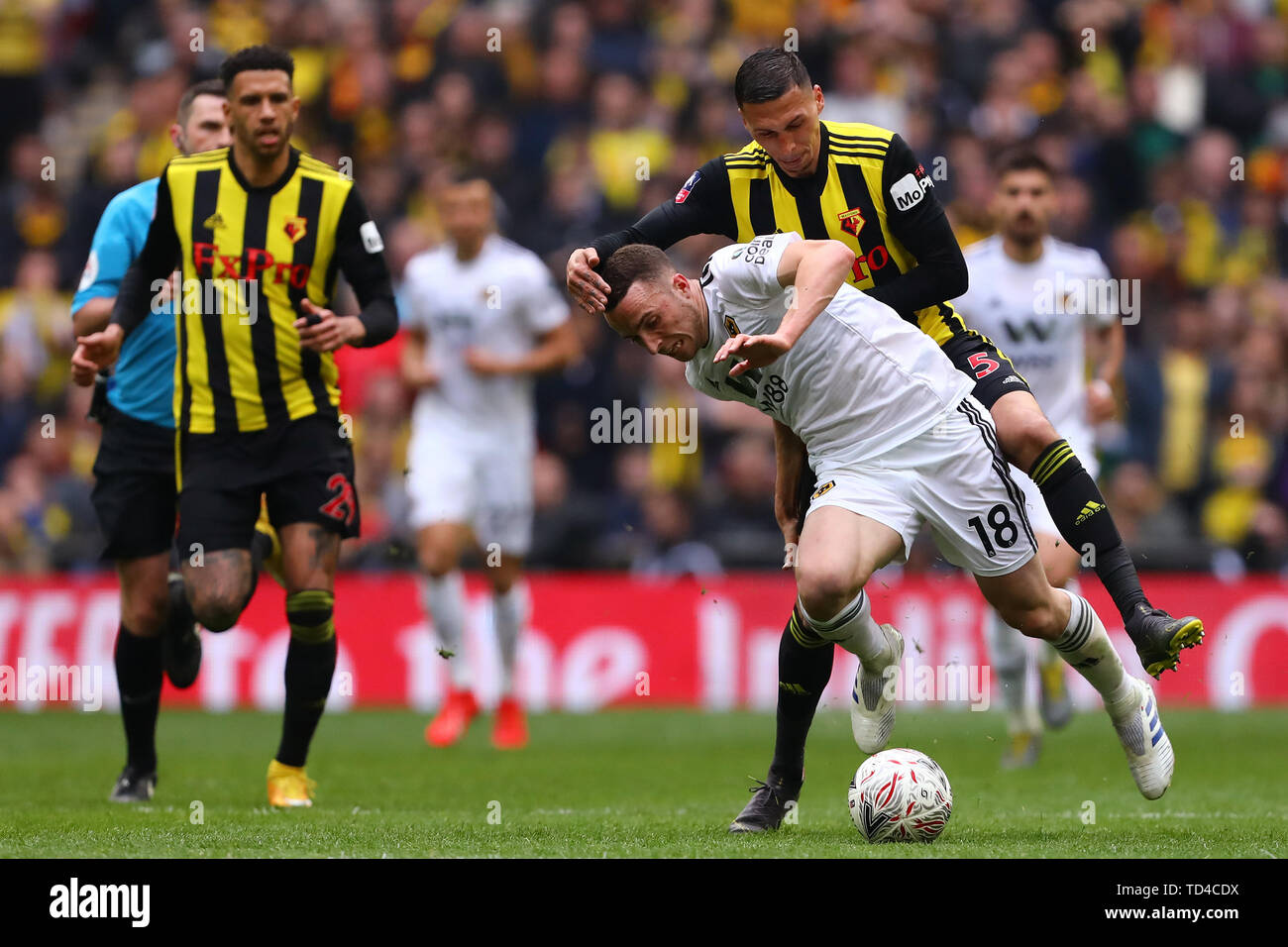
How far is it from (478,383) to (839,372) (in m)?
5.13

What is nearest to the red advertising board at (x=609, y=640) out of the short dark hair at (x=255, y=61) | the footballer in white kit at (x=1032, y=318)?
the footballer in white kit at (x=1032, y=318)

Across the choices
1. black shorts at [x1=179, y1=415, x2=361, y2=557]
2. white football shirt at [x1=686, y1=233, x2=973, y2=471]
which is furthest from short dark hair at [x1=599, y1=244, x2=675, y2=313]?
black shorts at [x1=179, y1=415, x2=361, y2=557]

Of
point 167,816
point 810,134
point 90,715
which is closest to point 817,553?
point 810,134

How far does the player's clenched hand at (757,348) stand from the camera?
209 inches

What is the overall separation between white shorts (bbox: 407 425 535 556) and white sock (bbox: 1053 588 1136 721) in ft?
15.9

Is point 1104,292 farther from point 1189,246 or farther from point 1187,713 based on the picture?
point 1189,246

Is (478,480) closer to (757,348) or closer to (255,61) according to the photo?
(255,61)

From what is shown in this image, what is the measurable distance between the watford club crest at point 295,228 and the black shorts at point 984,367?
2.45 metres

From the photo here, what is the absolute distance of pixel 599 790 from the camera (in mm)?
7961

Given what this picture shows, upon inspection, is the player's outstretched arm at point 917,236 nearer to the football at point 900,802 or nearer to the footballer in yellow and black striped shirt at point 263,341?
the football at point 900,802

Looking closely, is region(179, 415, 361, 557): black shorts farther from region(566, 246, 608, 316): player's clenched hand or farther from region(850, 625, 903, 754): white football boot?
region(850, 625, 903, 754): white football boot

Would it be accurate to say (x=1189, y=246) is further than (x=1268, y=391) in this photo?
Yes

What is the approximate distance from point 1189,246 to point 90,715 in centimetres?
939

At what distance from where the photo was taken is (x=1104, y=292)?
9.65 meters
